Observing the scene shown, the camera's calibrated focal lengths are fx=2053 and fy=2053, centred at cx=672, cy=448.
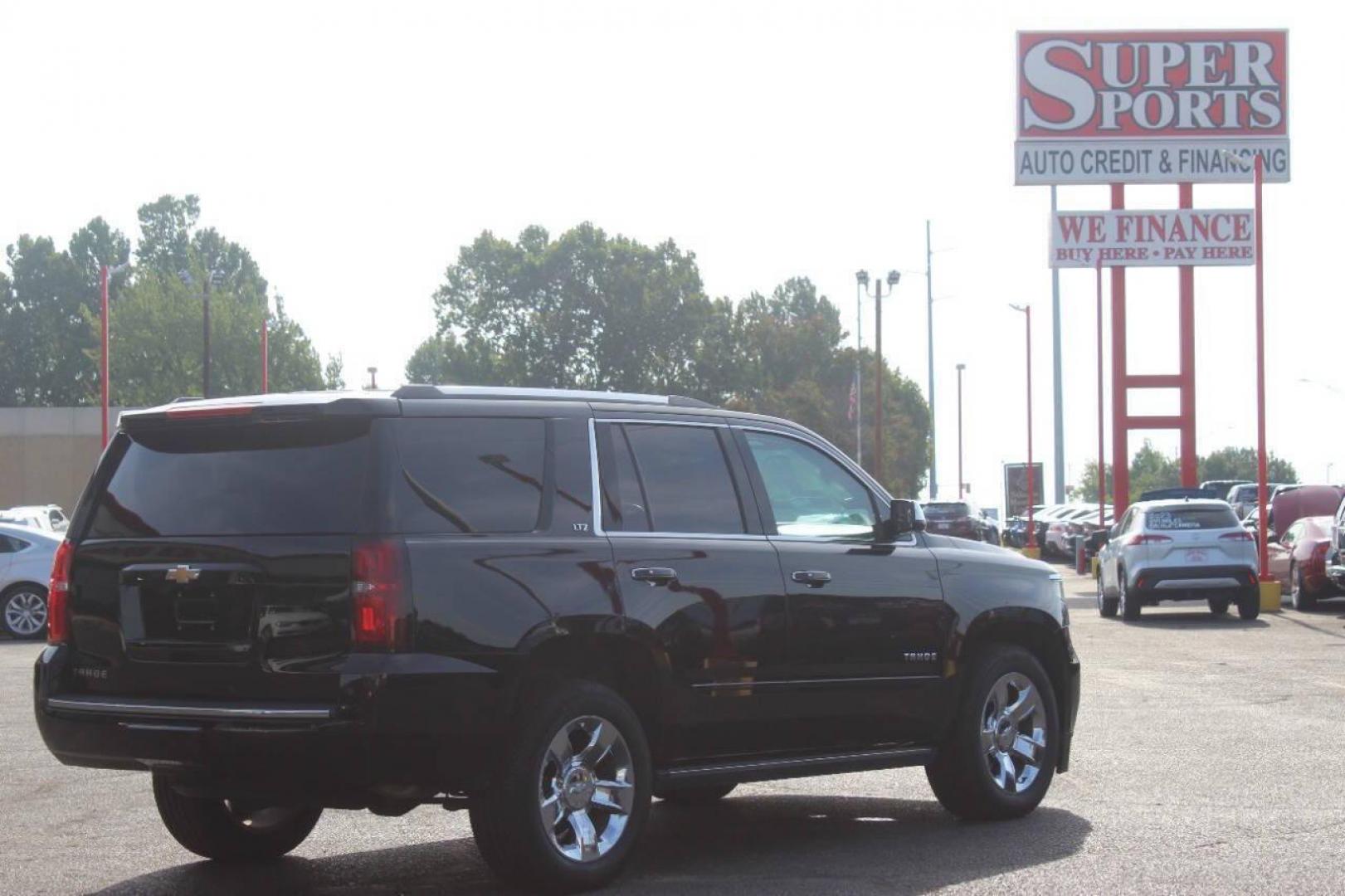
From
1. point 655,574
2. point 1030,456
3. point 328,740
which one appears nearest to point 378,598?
point 328,740

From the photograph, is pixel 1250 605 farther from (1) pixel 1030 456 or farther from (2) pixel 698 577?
(1) pixel 1030 456

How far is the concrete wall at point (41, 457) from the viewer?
69.2 metres

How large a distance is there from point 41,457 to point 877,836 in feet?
211

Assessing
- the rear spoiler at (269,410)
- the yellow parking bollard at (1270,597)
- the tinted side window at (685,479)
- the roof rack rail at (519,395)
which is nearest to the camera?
the rear spoiler at (269,410)

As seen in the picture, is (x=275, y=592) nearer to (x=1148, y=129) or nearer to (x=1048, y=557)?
(x=1148, y=129)

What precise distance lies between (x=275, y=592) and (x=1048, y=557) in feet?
186

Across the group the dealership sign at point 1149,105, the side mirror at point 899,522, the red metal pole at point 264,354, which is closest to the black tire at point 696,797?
the side mirror at point 899,522

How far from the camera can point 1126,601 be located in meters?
27.8

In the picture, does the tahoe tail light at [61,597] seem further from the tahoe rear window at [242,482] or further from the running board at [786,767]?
the running board at [786,767]

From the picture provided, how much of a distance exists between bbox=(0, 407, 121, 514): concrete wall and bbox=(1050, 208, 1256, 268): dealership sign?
37864mm

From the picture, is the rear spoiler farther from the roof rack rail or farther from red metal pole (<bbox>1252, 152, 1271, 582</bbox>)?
red metal pole (<bbox>1252, 152, 1271, 582</bbox>)

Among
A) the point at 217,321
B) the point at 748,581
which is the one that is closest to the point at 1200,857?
the point at 748,581

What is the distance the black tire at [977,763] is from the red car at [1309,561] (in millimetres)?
19961

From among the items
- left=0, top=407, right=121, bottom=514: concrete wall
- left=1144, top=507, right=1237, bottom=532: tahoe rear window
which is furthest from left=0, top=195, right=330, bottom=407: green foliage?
left=1144, top=507, right=1237, bottom=532: tahoe rear window
